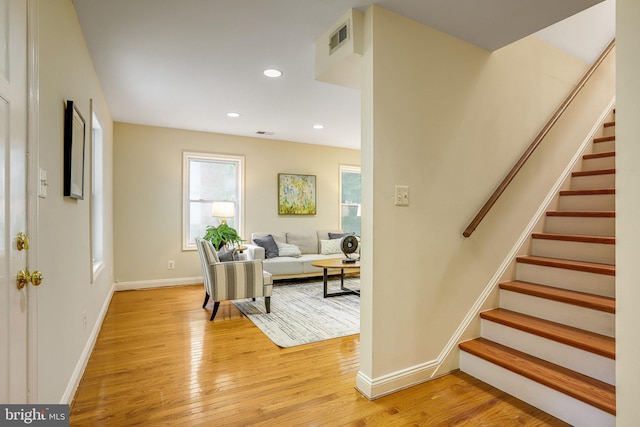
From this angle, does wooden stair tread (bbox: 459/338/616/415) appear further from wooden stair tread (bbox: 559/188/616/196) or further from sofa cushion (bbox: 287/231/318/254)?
sofa cushion (bbox: 287/231/318/254)

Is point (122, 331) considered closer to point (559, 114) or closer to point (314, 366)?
point (314, 366)

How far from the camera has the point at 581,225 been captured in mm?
2803

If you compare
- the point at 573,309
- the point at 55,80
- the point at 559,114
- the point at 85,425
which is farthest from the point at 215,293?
the point at 559,114

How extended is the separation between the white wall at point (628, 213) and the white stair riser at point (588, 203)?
6.41ft

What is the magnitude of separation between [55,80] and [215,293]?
2340 mm

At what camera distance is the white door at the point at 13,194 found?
1117 millimetres

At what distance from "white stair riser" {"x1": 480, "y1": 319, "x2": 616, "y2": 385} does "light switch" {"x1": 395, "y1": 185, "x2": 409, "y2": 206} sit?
3.81ft

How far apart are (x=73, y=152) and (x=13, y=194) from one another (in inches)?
41.8

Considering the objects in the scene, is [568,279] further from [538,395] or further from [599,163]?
[599,163]

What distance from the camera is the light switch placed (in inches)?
84.7

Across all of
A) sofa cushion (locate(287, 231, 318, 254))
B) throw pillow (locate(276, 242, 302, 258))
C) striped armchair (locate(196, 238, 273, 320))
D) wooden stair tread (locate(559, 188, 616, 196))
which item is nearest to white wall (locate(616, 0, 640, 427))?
wooden stair tread (locate(559, 188, 616, 196))

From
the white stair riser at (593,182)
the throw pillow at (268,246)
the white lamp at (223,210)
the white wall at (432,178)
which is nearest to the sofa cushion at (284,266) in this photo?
the throw pillow at (268,246)

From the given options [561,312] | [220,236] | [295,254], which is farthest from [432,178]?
[295,254]

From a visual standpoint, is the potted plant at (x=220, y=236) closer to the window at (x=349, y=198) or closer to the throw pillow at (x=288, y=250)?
the throw pillow at (x=288, y=250)
